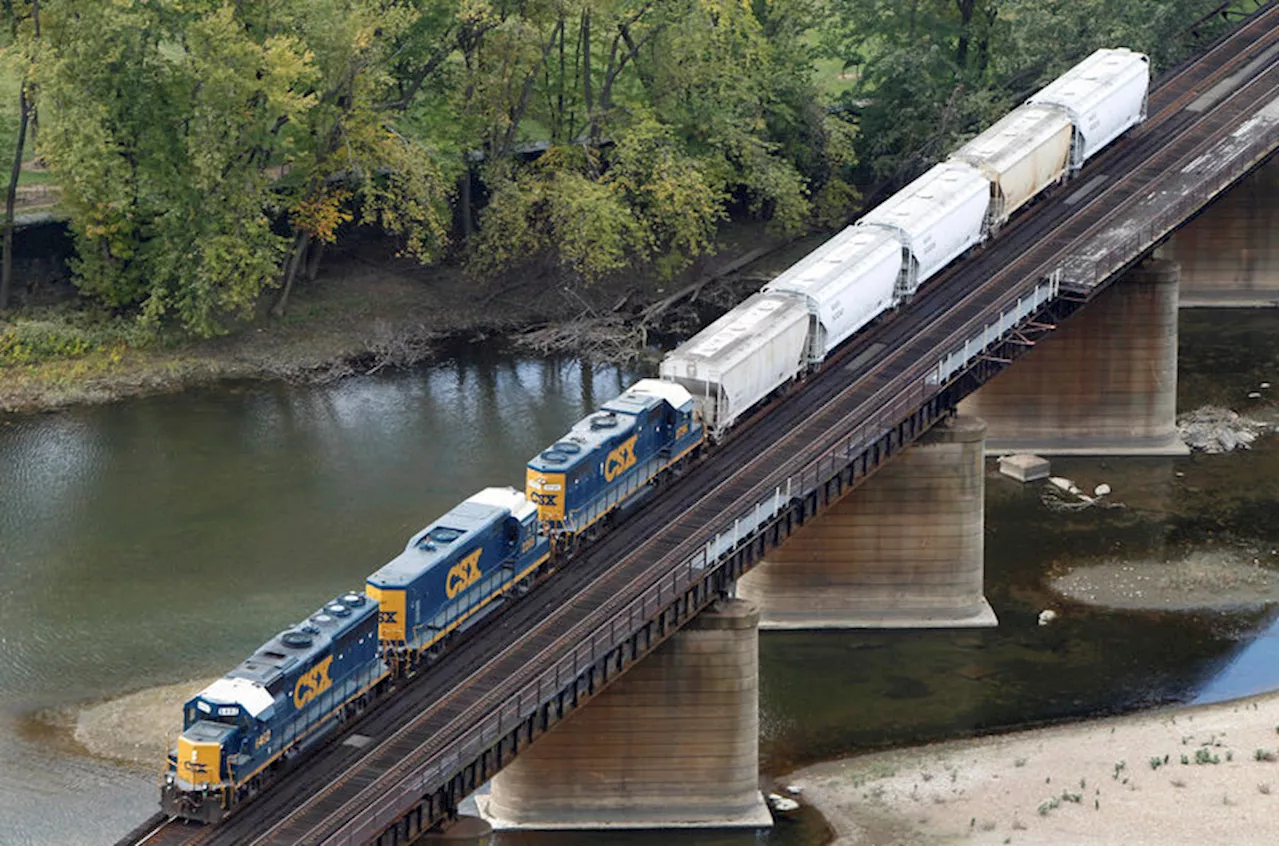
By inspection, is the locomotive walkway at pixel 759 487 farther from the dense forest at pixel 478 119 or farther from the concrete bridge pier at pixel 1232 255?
the dense forest at pixel 478 119

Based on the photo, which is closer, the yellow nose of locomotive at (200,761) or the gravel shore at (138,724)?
the yellow nose of locomotive at (200,761)

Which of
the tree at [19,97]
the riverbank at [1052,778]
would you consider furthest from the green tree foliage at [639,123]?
the riverbank at [1052,778]

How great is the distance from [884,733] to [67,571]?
105 feet

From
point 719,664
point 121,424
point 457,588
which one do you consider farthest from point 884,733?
point 121,424

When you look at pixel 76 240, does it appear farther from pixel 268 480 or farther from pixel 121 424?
pixel 268 480

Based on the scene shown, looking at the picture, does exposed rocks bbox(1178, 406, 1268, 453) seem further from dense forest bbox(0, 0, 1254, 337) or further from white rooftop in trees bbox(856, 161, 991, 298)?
dense forest bbox(0, 0, 1254, 337)

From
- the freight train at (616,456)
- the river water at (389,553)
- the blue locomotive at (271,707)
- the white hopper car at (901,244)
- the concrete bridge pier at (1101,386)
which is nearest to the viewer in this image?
the blue locomotive at (271,707)

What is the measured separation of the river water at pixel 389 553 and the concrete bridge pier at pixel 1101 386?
1.64 metres

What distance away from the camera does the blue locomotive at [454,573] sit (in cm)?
6931

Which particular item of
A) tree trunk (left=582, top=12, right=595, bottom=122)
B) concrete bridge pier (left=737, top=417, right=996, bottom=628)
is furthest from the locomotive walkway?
tree trunk (left=582, top=12, right=595, bottom=122)

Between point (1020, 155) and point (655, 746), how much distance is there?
3685 centimetres

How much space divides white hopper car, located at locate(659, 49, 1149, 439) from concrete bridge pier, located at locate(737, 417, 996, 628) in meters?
5.33

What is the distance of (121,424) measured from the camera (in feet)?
357

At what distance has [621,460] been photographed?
78.4 metres
